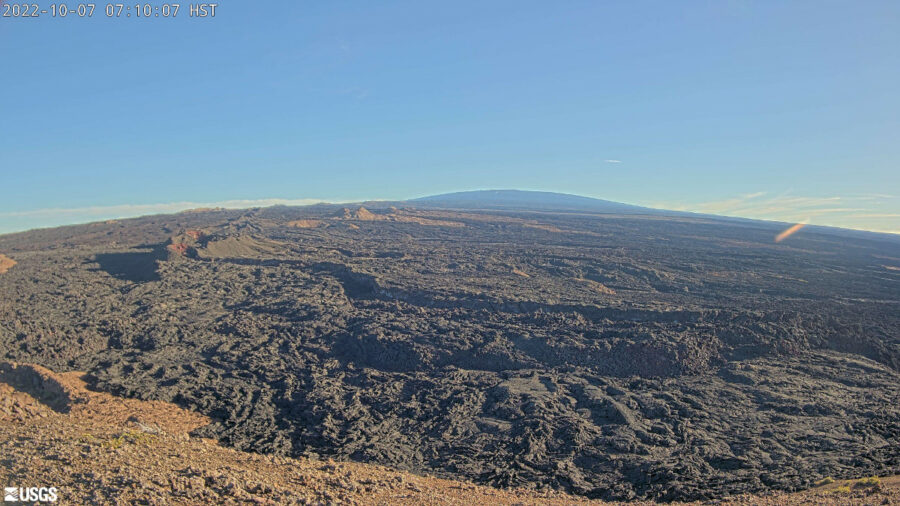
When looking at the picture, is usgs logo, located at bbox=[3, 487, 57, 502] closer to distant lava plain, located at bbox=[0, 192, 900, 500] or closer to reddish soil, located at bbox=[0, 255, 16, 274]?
distant lava plain, located at bbox=[0, 192, 900, 500]

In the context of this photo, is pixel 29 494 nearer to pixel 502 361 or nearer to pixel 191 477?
pixel 191 477

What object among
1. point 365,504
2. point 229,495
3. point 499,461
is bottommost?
point 499,461

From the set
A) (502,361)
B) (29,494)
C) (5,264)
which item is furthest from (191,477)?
(5,264)

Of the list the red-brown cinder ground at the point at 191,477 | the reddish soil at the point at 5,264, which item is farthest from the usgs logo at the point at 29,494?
the reddish soil at the point at 5,264

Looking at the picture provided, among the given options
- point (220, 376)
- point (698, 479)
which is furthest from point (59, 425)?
point (698, 479)

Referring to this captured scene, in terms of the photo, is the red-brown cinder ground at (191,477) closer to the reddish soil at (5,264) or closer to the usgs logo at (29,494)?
the usgs logo at (29,494)

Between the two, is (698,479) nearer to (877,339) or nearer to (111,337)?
(877,339)

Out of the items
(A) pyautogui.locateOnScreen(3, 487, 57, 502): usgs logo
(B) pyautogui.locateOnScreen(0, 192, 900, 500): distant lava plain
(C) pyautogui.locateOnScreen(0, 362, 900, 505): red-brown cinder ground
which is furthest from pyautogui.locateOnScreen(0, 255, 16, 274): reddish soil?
(A) pyautogui.locateOnScreen(3, 487, 57, 502): usgs logo
